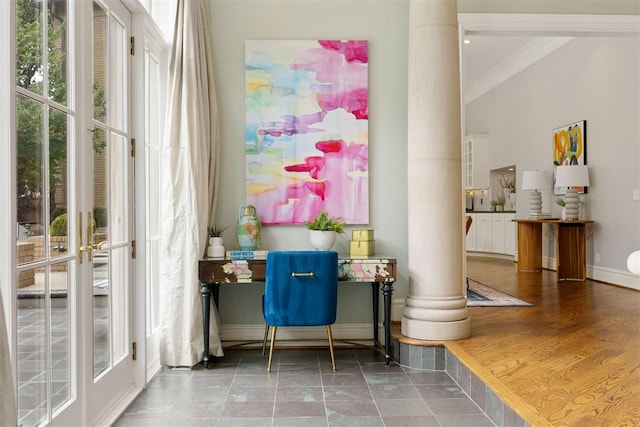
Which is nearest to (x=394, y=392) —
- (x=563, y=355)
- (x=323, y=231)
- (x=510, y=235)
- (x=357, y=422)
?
(x=357, y=422)

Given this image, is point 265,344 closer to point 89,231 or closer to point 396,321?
point 396,321

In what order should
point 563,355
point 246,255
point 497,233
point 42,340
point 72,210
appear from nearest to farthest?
point 42,340
point 72,210
point 563,355
point 246,255
point 497,233

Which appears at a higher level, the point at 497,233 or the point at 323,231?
the point at 323,231

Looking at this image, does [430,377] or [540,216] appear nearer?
[430,377]

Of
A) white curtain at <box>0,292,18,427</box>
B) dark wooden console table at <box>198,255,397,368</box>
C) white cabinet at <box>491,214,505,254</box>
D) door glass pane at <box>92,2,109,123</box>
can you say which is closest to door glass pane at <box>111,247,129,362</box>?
dark wooden console table at <box>198,255,397,368</box>

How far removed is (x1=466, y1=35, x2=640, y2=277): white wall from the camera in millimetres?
6258

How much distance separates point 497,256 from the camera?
10.1m

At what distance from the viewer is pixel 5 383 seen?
4.23 feet

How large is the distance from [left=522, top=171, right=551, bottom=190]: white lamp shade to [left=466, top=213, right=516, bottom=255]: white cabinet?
1.37 meters

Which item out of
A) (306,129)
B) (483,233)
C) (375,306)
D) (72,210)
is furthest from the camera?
(483,233)

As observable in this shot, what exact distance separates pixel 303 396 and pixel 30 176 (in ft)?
6.29

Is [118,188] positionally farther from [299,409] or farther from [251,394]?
[299,409]

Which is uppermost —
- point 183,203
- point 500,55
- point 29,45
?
point 500,55

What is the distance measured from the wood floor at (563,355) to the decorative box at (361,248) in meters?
0.88
